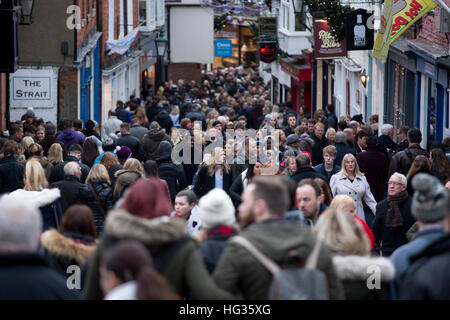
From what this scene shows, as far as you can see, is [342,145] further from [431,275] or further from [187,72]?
[187,72]

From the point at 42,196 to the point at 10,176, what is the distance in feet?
10.5

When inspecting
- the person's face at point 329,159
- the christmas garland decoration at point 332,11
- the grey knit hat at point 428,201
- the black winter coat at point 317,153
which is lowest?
the black winter coat at point 317,153

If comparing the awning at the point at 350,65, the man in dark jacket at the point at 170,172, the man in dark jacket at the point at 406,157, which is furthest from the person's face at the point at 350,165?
the awning at the point at 350,65

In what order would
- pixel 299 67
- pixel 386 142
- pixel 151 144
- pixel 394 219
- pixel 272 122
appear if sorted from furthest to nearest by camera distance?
pixel 299 67 → pixel 272 122 → pixel 151 144 → pixel 386 142 → pixel 394 219

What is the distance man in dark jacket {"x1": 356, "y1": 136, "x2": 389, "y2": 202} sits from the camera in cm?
1373

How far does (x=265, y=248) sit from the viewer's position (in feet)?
17.2

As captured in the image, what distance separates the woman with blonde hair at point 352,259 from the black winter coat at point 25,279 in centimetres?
185

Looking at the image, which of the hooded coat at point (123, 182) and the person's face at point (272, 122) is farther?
the person's face at point (272, 122)

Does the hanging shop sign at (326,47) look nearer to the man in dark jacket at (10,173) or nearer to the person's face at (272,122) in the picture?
the person's face at (272,122)

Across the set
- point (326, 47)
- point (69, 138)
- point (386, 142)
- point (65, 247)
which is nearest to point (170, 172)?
point (69, 138)

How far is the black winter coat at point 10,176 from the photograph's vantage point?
12297 mm

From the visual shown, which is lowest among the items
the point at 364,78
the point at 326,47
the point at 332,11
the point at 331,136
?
the point at 331,136

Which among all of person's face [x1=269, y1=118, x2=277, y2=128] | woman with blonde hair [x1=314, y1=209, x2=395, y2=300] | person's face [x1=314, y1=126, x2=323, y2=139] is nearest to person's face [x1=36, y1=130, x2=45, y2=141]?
person's face [x1=314, y1=126, x2=323, y2=139]
